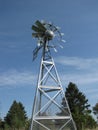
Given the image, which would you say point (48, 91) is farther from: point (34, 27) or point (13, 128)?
point (13, 128)

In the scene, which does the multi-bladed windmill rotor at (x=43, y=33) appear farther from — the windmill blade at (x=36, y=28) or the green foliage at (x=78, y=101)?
the green foliage at (x=78, y=101)

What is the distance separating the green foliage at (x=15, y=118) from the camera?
74.9 metres

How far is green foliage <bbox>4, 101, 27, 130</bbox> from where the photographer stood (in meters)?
74.9

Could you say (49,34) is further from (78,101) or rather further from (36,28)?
(78,101)

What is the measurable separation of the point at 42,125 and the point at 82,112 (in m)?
24.6

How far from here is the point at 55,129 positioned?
32062 mm

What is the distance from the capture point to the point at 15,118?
75125 mm

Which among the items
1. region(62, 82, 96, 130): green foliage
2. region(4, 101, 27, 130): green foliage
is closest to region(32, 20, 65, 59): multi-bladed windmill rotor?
region(62, 82, 96, 130): green foliage

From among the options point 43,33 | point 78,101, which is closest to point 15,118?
point 78,101

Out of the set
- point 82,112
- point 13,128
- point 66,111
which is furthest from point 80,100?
point 13,128

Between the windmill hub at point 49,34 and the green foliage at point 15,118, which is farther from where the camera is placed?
the green foliage at point 15,118

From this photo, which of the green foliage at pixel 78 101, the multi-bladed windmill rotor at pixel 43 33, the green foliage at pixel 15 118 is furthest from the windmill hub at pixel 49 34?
the green foliage at pixel 15 118

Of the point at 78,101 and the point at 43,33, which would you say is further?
the point at 78,101

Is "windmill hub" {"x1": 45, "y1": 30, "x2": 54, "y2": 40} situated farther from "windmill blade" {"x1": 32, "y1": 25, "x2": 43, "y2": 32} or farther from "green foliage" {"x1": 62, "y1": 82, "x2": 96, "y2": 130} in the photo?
"green foliage" {"x1": 62, "y1": 82, "x2": 96, "y2": 130}
